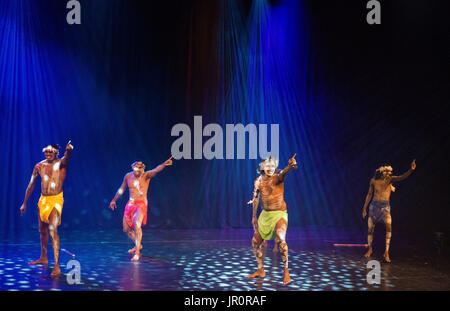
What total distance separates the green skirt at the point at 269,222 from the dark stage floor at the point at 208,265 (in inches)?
23.8

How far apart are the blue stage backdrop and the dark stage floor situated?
60.7 inches

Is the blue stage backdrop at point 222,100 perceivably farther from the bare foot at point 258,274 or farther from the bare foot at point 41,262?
the bare foot at point 258,274

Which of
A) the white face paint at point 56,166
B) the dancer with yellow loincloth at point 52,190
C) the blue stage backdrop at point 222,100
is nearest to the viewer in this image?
the dancer with yellow loincloth at point 52,190

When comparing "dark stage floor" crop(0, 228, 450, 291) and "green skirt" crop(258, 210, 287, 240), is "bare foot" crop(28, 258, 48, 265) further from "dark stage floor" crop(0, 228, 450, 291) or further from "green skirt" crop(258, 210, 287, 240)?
"green skirt" crop(258, 210, 287, 240)

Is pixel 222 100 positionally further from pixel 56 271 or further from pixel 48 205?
pixel 56 271

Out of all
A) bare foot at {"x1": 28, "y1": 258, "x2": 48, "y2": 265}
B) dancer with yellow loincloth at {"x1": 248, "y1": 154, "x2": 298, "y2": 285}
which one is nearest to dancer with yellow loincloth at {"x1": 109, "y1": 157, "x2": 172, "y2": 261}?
bare foot at {"x1": 28, "y1": 258, "x2": 48, "y2": 265}

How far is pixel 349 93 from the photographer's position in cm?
1200

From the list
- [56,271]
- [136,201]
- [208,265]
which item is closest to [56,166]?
[56,271]

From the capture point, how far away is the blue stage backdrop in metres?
10.7

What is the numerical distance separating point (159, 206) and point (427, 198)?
7031 millimetres

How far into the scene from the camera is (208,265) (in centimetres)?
691

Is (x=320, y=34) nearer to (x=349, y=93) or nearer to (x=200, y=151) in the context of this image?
(x=349, y=93)

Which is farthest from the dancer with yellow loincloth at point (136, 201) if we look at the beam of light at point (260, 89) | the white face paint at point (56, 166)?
the beam of light at point (260, 89)

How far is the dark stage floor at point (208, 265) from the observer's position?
559 centimetres
